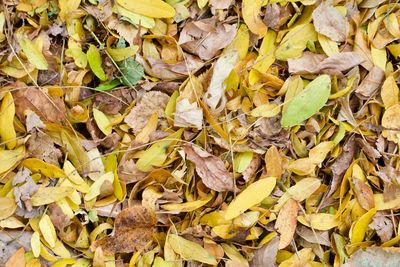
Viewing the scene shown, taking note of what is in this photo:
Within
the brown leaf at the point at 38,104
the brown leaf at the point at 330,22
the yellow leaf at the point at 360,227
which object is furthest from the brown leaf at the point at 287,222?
the brown leaf at the point at 38,104

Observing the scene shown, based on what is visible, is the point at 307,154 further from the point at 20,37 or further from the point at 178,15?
the point at 20,37

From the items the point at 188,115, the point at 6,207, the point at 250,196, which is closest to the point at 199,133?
the point at 188,115

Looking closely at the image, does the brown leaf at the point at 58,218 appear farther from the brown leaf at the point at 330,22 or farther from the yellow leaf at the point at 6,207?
the brown leaf at the point at 330,22

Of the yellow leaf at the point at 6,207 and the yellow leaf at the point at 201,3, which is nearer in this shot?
the yellow leaf at the point at 6,207

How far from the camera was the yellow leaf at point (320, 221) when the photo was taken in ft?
3.51

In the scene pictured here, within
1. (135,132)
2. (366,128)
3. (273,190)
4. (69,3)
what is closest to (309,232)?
(273,190)

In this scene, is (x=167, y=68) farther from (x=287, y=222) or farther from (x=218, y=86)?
(x=287, y=222)

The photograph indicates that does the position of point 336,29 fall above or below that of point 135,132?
above

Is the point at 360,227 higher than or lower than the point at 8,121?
lower

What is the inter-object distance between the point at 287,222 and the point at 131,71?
39 centimetres

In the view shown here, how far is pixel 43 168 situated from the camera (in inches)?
40.4

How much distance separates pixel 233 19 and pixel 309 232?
41 cm

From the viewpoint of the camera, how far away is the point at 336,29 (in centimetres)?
110

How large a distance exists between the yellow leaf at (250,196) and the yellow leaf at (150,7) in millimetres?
340
